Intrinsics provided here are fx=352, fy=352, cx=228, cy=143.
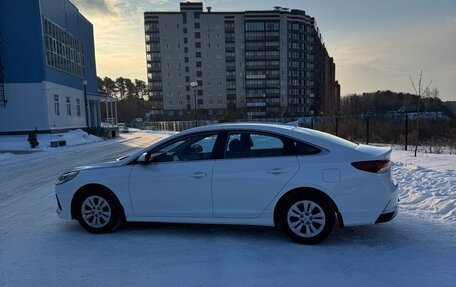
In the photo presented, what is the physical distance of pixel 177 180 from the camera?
4.89 meters

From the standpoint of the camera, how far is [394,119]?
86.5ft

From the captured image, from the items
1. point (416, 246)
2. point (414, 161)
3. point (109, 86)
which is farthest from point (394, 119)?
point (109, 86)

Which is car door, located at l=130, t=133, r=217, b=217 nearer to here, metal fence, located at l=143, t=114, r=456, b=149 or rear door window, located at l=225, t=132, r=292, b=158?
rear door window, located at l=225, t=132, r=292, b=158

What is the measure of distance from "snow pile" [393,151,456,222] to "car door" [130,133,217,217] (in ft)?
11.5

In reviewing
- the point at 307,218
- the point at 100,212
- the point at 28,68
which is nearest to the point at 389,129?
the point at 307,218

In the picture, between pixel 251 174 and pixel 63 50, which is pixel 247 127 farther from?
pixel 63 50

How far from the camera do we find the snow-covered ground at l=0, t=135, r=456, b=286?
146 inches

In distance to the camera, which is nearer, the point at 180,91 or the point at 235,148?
the point at 235,148

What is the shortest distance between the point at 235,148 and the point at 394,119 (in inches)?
979

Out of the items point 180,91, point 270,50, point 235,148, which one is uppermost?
point 270,50

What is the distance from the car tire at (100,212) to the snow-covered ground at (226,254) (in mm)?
132

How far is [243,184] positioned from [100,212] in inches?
87.2

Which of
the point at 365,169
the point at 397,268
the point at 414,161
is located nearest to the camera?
the point at 397,268

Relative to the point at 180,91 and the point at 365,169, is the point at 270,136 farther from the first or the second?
the point at 180,91
